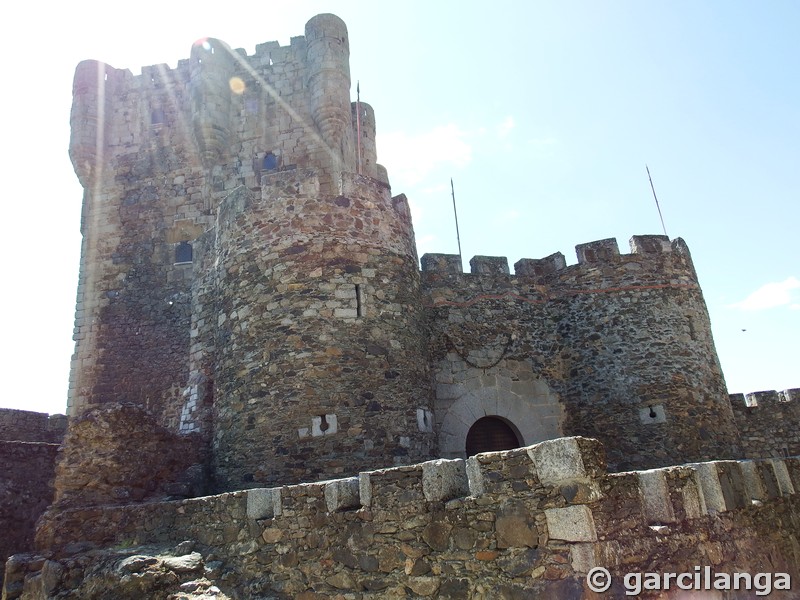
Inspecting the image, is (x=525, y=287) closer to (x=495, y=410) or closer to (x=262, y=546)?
(x=495, y=410)

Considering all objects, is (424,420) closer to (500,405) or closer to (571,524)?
(500,405)

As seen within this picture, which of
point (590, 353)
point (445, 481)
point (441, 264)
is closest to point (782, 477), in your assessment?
point (445, 481)

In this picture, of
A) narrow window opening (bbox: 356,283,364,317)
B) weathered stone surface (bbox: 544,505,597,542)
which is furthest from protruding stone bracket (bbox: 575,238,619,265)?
weathered stone surface (bbox: 544,505,597,542)

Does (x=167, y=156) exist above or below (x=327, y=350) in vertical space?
above

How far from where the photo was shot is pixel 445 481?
17.6 ft

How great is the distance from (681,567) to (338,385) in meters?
4.76

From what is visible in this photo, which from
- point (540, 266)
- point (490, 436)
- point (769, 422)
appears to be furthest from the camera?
point (769, 422)

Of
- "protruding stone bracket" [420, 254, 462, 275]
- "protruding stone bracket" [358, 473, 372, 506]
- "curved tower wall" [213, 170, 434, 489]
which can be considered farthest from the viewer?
"protruding stone bracket" [420, 254, 462, 275]

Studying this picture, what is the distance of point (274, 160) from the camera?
14492 mm

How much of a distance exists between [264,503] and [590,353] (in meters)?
6.98

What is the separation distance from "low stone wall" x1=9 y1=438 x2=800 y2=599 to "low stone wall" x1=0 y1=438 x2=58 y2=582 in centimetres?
256

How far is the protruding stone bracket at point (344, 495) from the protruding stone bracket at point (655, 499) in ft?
8.35

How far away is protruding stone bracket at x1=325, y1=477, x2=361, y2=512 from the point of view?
5.90 metres

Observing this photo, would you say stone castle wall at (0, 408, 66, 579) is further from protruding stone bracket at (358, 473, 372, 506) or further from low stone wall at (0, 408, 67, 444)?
protruding stone bracket at (358, 473, 372, 506)
